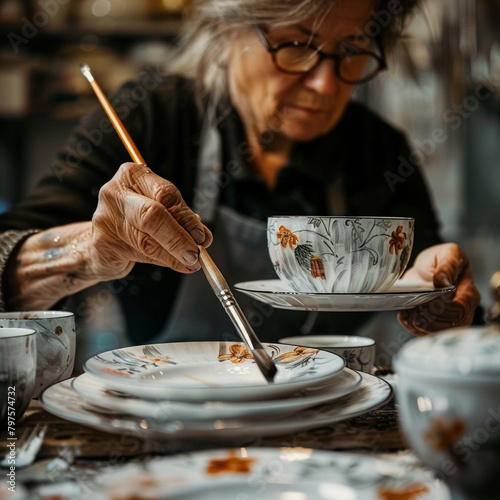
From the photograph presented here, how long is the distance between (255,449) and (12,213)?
0.83 metres

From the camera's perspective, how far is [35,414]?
608 mm

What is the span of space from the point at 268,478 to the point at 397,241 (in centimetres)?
35

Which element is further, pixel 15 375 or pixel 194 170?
pixel 194 170

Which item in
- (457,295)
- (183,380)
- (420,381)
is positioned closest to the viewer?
(420,381)

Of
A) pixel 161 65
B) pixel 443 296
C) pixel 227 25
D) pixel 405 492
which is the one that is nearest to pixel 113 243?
pixel 443 296

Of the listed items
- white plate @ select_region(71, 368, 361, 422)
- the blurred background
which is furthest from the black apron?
the blurred background

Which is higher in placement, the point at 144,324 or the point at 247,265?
the point at 247,265

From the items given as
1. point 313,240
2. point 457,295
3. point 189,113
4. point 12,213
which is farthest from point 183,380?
point 189,113

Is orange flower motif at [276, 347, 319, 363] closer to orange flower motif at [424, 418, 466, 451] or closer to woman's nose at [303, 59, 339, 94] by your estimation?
orange flower motif at [424, 418, 466, 451]

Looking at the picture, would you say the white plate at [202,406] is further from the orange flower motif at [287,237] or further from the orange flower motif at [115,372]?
the orange flower motif at [287,237]

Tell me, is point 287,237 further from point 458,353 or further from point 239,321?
point 458,353

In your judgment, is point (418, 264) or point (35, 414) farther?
point (418, 264)

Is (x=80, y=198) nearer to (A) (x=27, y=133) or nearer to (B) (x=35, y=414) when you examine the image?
(B) (x=35, y=414)

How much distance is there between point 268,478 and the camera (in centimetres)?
43
